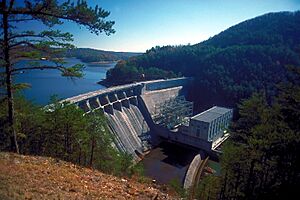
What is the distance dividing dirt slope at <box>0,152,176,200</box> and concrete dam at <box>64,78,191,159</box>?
66.3 feet

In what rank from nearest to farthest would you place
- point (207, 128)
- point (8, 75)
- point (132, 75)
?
1. point (8, 75)
2. point (207, 128)
3. point (132, 75)

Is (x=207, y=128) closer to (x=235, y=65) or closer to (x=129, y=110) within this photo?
(x=129, y=110)

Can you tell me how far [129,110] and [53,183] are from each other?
32.0 m

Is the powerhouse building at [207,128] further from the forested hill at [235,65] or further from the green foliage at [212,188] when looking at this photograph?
the green foliage at [212,188]

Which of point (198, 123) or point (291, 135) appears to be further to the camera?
point (198, 123)

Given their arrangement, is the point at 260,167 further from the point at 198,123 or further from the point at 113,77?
the point at 113,77

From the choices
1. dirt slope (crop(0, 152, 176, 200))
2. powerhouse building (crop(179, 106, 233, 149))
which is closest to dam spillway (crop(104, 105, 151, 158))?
powerhouse building (crop(179, 106, 233, 149))

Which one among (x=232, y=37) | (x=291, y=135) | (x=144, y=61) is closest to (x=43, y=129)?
(x=291, y=135)

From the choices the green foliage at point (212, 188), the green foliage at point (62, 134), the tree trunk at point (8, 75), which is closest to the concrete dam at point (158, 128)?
the green foliage at point (212, 188)

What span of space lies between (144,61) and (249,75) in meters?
37.7

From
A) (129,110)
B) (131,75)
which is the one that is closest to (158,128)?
(129,110)

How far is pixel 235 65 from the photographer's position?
69625 mm

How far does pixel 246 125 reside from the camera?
50.8 feet

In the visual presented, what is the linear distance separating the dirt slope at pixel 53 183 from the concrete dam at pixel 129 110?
66.3ft
